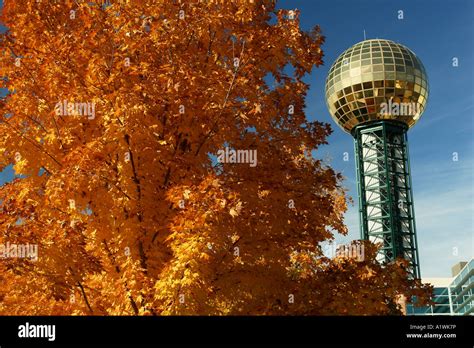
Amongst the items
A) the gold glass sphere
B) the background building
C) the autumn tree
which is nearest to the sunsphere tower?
the gold glass sphere

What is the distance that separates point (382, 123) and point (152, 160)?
6009 centimetres

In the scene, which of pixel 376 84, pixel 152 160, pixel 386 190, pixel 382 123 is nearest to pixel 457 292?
pixel 386 190

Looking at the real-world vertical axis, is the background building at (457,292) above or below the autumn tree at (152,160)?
below

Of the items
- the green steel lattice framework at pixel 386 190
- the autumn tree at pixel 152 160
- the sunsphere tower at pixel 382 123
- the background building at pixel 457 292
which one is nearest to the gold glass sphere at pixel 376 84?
the sunsphere tower at pixel 382 123

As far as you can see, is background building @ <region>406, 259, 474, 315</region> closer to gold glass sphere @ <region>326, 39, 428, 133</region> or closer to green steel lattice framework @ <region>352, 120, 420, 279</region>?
green steel lattice framework @ <region>352, 120, 420, 279</region>

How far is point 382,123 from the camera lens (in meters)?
65.6

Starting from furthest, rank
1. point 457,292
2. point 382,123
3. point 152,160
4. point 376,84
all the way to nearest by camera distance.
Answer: point 376,84, point 382,123, point 457,292, point 152,160

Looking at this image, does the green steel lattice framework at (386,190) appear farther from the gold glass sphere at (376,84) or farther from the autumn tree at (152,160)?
the autumn tree at (152,160)

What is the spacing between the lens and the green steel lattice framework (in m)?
59.8

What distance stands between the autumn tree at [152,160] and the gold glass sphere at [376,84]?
186 ft

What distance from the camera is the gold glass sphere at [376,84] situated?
6631 centimetres

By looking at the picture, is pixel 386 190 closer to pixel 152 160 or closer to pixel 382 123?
pixel 382 123
